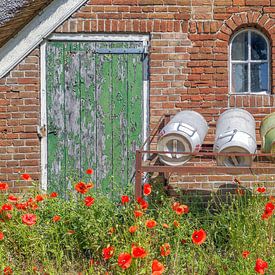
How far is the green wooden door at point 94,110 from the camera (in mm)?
7734

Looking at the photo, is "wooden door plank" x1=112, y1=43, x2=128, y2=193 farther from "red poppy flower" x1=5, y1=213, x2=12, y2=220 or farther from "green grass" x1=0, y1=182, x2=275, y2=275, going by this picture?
"red poppy flower" x1=5, y1=213, x2=12, y2=220

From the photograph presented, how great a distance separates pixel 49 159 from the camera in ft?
25.5

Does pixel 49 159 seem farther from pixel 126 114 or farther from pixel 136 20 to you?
pixel 136 20

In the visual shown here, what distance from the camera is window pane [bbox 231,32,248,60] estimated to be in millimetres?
7949

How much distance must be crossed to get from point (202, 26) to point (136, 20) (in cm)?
83

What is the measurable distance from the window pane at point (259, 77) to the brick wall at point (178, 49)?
0.16 m

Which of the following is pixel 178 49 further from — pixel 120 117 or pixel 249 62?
pixel 120 117

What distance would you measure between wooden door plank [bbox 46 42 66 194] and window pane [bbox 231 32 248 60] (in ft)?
7.12

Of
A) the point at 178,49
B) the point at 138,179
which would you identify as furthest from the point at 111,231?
the point at 178,49

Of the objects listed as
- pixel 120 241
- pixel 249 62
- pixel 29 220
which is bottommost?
pixel 120 241

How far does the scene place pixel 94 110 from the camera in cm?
777

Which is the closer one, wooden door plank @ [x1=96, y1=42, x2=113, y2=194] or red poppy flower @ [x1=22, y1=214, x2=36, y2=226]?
red poppy flower @ [x1=22, y1=214, x2=36, y2=226]

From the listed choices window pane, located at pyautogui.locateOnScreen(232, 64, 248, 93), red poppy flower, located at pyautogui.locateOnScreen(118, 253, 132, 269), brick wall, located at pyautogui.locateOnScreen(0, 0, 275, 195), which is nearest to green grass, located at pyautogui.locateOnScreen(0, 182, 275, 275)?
red poppy flower, located at pyautogui.locateOnScreen(118, 253, 132, 269)

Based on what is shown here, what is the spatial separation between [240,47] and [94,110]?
2.02 metres
